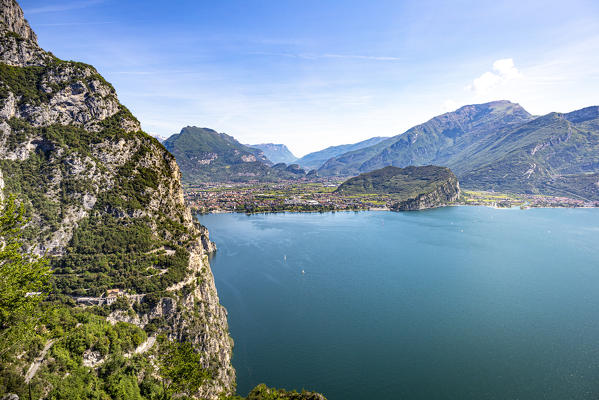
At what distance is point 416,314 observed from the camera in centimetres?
6450

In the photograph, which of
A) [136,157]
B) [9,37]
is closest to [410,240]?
[136,157]

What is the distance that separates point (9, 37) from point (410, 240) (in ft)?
439

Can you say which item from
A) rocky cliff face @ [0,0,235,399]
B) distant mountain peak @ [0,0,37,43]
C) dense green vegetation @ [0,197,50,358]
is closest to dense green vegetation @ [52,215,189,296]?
rocky cliff face @ [0,0,235,399]

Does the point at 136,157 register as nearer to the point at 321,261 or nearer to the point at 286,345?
the point at 286,345

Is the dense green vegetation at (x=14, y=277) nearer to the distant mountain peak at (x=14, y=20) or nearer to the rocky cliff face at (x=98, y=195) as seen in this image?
the rocky cliff face at (x=98, y=195)

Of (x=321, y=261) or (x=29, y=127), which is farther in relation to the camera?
(x=321, y=261)

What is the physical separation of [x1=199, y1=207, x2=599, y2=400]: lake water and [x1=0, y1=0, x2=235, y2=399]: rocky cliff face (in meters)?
12.7

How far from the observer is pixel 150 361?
37938mm

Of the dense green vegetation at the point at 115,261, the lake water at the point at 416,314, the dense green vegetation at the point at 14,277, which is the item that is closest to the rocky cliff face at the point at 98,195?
the dense green vegetation at the point at 115,261

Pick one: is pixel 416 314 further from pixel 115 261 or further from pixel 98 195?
pixel 98 195

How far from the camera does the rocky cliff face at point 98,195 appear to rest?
156 feet

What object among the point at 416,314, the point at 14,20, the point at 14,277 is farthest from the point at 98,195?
the point at 416,314

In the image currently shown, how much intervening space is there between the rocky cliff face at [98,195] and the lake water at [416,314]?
12.7m

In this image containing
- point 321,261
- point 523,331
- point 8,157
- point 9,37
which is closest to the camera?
point 8,157
